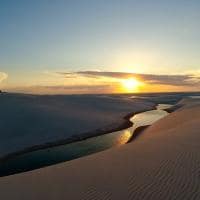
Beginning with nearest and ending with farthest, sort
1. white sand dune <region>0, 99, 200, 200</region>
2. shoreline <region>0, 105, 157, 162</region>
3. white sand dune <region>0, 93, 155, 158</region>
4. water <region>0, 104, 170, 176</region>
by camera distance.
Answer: white sand dune <region>0, 99, 200, 200</region> < water <region>0, 104, 170, 176</region> < shoreline <region>0, 105, 157, 162</region> < white sand dune <region>0, 93, 155, 158</region>

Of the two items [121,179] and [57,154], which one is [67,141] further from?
[121,179]

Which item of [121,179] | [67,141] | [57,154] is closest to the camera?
[121,179]

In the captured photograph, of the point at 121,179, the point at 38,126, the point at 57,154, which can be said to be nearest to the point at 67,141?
the point at 57,154

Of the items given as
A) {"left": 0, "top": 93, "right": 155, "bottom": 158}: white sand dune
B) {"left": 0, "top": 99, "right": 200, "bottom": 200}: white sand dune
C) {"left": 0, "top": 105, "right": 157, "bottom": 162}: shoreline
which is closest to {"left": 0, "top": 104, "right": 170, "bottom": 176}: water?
{"left": 0, "top": 105, "right": 157, "bottom": 162}: shoreline

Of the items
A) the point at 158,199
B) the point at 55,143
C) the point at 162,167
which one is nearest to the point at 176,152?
the point at 162,167

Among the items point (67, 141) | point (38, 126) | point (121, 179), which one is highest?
point (121, 179)

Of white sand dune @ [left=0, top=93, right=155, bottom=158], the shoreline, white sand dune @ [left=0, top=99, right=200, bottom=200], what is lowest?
the shoreline

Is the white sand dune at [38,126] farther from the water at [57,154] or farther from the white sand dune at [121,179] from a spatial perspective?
the white sand dune at [121,179]

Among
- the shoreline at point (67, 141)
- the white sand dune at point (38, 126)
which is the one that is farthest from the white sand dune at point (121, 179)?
the white sand dune at point (38, 126)

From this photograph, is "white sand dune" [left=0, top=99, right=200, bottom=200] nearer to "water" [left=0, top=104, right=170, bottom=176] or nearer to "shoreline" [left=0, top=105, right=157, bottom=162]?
"water" [left=0, top=104, right=170, bottom=176]
